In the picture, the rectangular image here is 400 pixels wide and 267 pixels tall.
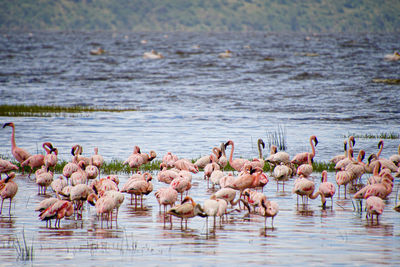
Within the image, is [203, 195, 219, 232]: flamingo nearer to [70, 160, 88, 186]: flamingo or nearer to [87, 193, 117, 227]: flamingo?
[87, 193, 117, 227]: flamingo

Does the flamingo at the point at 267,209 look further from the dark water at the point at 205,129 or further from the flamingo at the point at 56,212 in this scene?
the flamingo at the point at 56,212

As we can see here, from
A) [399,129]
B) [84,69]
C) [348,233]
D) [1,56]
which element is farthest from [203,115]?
[1,56]

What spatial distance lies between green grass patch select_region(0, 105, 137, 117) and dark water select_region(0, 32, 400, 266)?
1406 mm

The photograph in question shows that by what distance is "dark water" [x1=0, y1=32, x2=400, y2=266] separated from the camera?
28.6ft

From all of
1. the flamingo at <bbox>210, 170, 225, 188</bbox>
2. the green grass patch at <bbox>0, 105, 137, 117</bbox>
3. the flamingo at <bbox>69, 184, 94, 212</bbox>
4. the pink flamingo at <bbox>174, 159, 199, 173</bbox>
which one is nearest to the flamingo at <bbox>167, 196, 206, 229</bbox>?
the flamingo at <bbox>69, 184, 94, 212</bbox>

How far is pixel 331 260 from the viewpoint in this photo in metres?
8.23

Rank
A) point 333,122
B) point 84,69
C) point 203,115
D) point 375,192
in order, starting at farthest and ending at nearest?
point 84,69
point 203,115
point 333,122
point 375,192

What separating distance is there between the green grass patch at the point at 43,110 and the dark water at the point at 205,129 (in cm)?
141

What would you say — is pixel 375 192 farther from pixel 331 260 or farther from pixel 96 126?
pixel 96 126

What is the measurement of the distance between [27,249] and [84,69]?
5398 centimetres

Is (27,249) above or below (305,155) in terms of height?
below

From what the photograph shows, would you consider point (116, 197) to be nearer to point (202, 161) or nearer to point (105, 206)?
point (105, 206)

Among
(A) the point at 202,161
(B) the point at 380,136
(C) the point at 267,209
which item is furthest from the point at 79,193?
(B) the point at 380,136

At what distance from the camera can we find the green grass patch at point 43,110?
2875 cm
